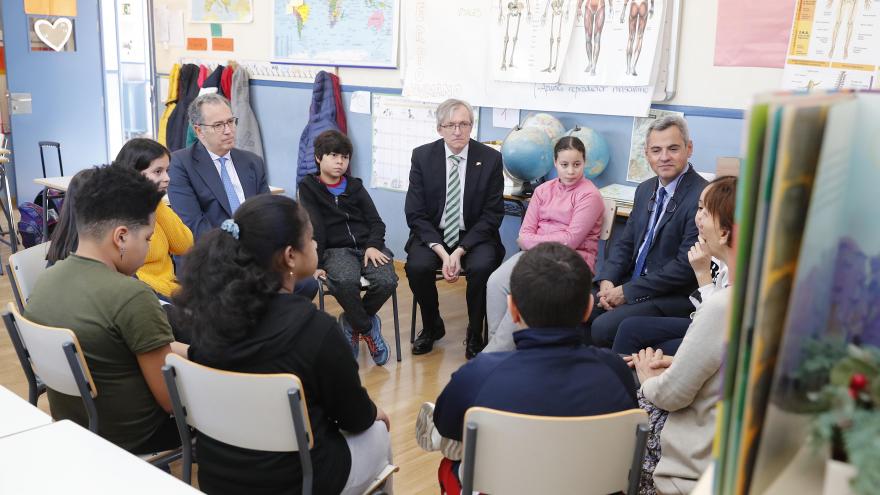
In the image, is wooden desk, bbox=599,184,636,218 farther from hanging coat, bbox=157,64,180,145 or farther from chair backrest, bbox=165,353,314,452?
hanging coat, bbox=157,64,180,145

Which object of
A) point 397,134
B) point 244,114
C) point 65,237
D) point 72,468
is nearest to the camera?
point 72,468

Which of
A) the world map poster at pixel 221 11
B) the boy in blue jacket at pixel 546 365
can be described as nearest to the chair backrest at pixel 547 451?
the boy in blue jacket at pixel 546 365

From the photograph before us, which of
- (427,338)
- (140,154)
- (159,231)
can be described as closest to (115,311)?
(159,231)

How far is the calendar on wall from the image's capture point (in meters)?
5.29

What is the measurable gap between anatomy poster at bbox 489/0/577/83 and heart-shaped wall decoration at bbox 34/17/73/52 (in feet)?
14.9

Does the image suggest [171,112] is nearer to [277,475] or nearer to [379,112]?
[379,112]

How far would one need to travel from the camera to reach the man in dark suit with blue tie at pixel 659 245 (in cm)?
312

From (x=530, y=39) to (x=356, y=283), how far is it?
192 cm

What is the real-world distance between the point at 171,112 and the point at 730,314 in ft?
21.8

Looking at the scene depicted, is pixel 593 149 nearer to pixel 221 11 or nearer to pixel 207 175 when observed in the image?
pixel 207 175

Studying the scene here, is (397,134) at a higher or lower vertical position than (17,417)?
higher

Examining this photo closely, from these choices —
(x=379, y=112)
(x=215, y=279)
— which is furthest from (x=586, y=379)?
(x=379, y=112)

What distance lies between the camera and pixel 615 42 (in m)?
4.22

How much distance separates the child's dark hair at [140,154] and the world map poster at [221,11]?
3.50 metres
